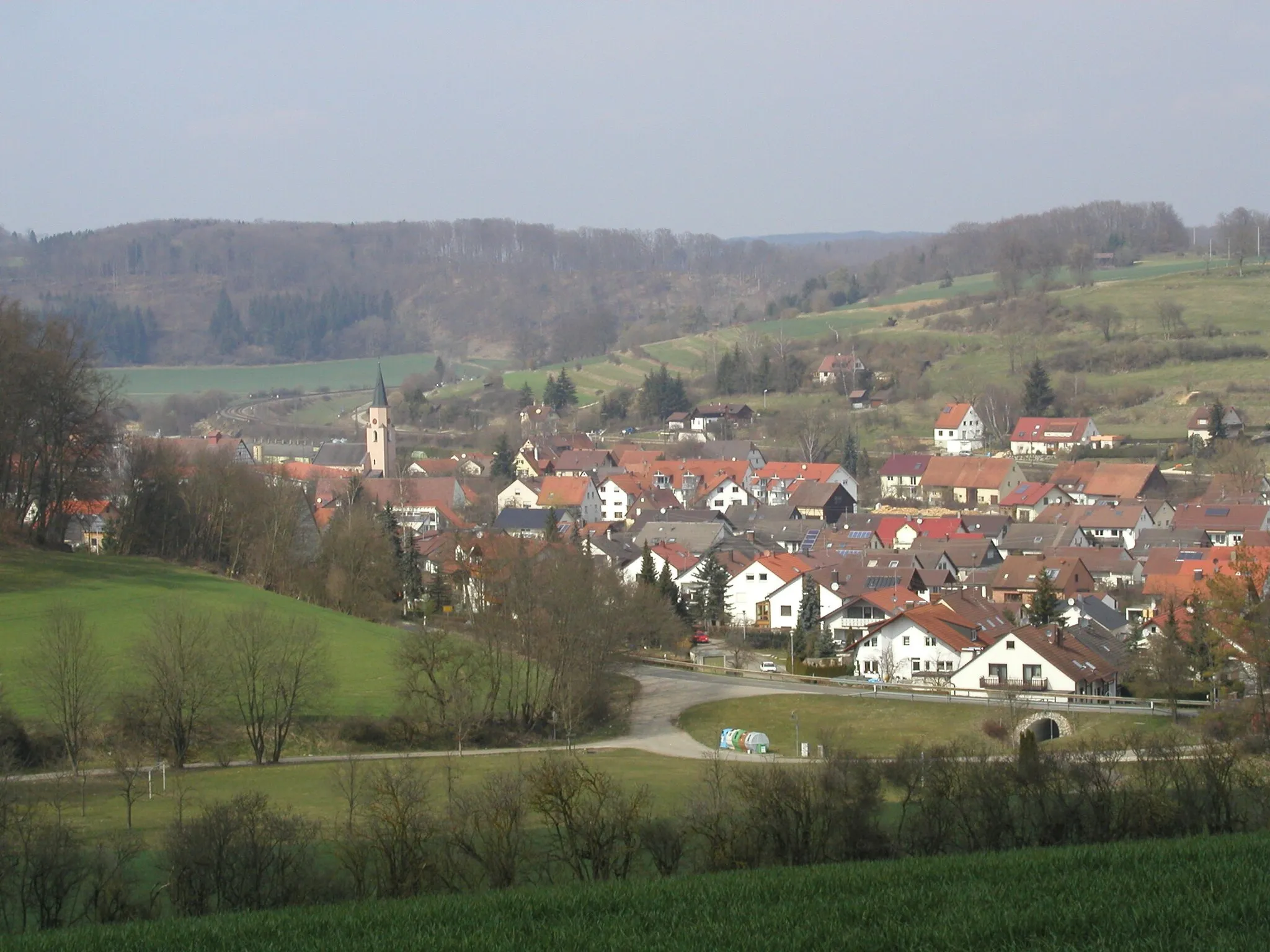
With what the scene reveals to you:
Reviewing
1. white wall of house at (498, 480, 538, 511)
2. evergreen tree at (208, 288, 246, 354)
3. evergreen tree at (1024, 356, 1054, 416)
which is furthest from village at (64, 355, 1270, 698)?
evergreen tree at (208, 288, 246, 354)

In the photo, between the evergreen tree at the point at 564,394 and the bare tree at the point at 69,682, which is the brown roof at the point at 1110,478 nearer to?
the bare tree at the point at 69,682

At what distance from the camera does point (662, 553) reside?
53.0 metres

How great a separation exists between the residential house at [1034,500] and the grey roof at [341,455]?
131ft

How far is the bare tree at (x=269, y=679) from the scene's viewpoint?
1121 inches

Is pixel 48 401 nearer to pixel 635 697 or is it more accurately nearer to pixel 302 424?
pixel 635 697

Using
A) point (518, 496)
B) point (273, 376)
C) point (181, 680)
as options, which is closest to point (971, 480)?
point (518, 496)

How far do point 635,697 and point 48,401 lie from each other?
19.3 meters

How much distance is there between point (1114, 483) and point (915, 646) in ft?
96.9

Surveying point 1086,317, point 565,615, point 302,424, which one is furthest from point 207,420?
point 565,615

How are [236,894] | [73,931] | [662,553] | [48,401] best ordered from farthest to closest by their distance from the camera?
[662,553] < [48,401] < [236,894] < [73,931]

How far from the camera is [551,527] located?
5691 centimetres

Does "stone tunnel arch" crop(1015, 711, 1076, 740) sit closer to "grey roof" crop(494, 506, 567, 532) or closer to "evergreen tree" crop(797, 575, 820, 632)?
"evergreen tree" crop(797, 575, 820, 632)

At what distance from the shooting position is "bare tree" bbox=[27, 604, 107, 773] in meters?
26.3

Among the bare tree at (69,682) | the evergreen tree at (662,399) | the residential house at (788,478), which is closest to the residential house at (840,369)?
the evergreen tree at (662,399)
